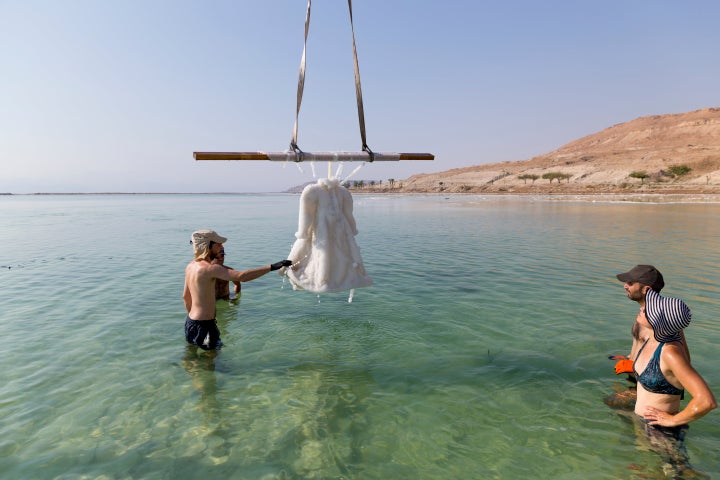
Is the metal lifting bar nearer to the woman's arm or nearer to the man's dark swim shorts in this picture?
the man's dark swim shorts

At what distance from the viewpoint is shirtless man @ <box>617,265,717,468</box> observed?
3.37 meters

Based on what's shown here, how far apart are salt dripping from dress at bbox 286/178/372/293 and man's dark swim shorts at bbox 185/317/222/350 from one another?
1.68 metres

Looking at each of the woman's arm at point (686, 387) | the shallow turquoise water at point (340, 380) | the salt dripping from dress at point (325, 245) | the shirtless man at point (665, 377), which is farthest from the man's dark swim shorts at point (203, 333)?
the woman's arm at point (686, 387)

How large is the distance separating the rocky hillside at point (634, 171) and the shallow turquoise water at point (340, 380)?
275ft

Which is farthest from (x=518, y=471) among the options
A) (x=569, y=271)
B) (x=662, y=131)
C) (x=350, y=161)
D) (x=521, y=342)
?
(x=662, y=131)

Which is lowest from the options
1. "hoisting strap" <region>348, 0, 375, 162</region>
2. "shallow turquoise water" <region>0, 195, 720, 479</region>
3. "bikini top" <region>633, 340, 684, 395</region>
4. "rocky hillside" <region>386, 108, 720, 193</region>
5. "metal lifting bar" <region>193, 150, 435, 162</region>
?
"shallow turquoise water" <region>0, 195, 720, 479</region>

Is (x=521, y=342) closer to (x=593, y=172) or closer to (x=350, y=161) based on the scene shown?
(x=350, y=161)

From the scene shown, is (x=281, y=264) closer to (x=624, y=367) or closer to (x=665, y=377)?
(x=665, y=377)

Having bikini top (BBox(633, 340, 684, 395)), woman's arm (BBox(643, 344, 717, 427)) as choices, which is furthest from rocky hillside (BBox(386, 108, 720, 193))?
woman's arm (BBox(643, 344, 717, 427))

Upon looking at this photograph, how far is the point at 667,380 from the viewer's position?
3764 millimetres

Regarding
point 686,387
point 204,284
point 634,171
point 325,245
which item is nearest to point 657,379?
point 686,387

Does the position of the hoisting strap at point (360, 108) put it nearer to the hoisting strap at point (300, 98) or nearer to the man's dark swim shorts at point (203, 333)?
the hoisting strap at point (300, 98)

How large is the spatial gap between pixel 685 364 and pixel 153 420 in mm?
6132

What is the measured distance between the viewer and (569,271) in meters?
13.5
